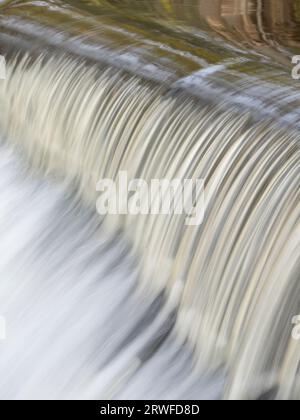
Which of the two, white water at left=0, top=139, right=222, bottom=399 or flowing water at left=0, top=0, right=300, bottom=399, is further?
white water at left=0, top=139, right=222, bottom=399

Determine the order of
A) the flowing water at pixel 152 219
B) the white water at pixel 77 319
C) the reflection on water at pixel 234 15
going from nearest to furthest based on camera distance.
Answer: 1. the flowing water at pixel 152 219
2. the white water at pixel 77 319
3. the reflection on water at pixel 234 15

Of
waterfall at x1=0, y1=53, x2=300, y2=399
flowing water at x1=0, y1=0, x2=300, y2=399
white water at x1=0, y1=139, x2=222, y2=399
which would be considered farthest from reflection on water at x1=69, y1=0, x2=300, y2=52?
white water at x1=0, y1=139, x2=222, y2=399

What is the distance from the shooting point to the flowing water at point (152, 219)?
3068mm

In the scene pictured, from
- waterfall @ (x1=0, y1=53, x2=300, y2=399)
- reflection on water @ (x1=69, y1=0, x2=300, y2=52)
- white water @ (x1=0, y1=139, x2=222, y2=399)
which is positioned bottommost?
white water @ (x1=0, y1=139, x2=222, y2=399)

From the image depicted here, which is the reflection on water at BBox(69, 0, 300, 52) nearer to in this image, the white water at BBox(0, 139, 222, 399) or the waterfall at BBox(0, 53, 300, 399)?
the waterfall at BBox(0, 53, 300, 399)

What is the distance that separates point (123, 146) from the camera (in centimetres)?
401

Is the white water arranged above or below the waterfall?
below

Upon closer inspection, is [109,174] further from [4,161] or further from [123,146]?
[4,161]

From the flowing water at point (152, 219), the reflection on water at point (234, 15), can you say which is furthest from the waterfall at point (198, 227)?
the reflection on water at point (234, 15)

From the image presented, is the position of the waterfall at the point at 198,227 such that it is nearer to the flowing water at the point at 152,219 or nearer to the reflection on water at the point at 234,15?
the flowing water at the point at 152,219

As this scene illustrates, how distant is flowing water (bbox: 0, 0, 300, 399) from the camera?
3068 millimetres

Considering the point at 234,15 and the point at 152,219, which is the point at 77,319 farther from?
the point at 234,15

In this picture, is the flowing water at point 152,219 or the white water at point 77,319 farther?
the white water at point 77,319

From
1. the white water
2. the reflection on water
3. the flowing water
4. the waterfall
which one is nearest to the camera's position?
the waterfall
